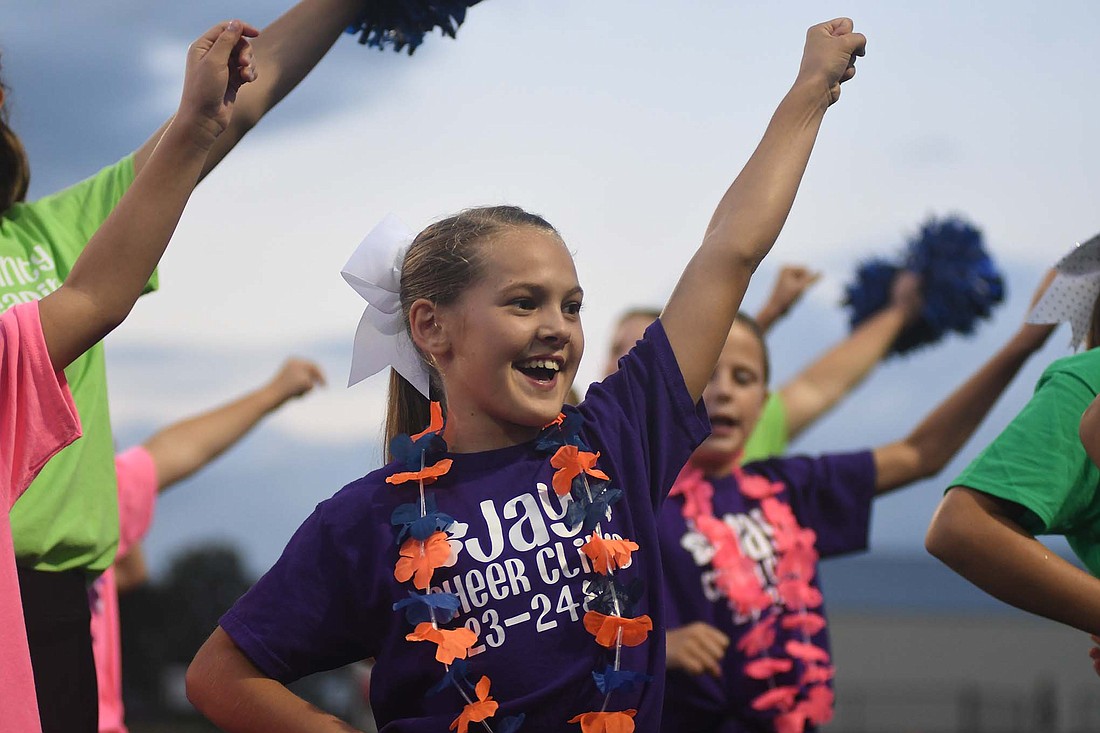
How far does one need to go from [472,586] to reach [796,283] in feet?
10.0

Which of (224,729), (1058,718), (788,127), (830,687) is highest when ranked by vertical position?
(788,127)

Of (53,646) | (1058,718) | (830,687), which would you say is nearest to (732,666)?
(830,687)

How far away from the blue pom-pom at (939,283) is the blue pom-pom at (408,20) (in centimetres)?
248

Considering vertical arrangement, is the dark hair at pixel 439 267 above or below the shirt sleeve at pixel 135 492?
above

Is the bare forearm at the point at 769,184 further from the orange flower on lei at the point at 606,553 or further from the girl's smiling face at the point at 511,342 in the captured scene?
the orange flower on lei at the point at 606,553

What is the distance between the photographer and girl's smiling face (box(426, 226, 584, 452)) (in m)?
2.41

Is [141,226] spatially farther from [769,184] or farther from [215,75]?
[769,184]

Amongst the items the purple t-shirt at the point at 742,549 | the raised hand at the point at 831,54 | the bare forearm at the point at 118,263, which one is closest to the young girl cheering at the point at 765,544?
the purple t-shirt at the point at 742,549

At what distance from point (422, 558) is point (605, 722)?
386mm

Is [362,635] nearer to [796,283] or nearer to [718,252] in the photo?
[718,252]

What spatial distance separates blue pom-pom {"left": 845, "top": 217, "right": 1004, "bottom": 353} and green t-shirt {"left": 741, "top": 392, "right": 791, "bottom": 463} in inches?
16.3

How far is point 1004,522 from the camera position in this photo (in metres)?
2.53

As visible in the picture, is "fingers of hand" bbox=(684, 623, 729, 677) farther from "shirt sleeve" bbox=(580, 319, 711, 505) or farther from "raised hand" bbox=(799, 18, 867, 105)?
"raised hand" bbox=(799, 18, 867, 105)

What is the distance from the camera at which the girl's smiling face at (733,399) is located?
404cm
